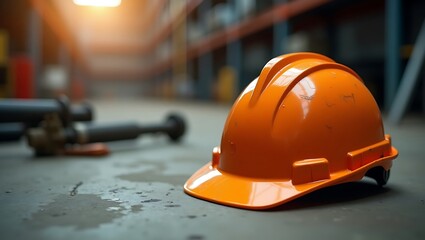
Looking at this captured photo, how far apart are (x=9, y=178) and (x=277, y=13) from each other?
5.56m

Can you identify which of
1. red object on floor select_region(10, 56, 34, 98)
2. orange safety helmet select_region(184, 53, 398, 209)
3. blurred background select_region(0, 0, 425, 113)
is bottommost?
orange safety helmet select_region(184, 53, 398, 209)

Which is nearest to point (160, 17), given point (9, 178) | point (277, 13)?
point (277, 13)

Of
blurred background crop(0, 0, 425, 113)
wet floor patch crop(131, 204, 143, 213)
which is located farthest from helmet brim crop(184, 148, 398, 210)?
blurred background crop(0, 0, 425, 113)

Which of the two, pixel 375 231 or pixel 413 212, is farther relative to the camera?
pixel 413 212

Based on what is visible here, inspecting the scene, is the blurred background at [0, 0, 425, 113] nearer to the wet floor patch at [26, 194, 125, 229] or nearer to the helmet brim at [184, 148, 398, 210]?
the helmet brim at [184, 148, 398, 210]

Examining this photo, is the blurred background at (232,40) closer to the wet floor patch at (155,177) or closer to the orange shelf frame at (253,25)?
the orange shelf frame at (253,25)

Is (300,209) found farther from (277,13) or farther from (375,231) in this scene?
(277,13)

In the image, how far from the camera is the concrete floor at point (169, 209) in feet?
3.07

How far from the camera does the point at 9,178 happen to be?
1651mm

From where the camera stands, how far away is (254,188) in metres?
1.19

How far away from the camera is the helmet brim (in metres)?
1.12

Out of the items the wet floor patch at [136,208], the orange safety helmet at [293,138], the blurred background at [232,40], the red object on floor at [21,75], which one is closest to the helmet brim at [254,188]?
the orange safety helmet at [293,138]

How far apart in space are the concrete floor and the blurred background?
8.45 feet

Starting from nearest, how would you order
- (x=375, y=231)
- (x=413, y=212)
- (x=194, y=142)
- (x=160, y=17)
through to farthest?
(x=375, y=231)
(x=413, y=212)
(x=194, y=142)
(x=160, y=17)
